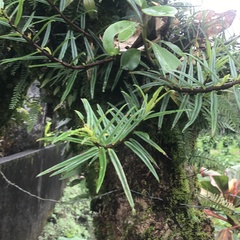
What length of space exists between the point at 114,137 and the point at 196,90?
16 cm

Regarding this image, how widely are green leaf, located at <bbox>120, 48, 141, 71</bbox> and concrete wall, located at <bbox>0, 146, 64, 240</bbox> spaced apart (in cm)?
99

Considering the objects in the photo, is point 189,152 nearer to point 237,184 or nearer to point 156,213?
point 156,213

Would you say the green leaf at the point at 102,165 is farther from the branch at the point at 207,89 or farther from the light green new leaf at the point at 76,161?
the branch at the point at 207,89

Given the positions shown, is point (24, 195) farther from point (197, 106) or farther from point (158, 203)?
point (197, 106)

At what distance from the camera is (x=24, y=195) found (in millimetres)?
1770

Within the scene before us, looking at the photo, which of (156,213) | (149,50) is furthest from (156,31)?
(156,213)

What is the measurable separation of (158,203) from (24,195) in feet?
4.75

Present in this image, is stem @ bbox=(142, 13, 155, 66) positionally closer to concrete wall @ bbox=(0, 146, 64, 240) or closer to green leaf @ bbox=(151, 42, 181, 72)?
green leaf @ bbox=(151, 42, 181, 72)

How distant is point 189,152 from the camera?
1.64 feet

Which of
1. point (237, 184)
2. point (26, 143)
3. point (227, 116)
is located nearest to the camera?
point (227, 116)

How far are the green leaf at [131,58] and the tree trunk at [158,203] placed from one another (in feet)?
0.48

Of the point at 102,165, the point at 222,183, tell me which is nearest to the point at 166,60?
the point at 102,165

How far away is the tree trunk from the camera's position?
19.7 inches

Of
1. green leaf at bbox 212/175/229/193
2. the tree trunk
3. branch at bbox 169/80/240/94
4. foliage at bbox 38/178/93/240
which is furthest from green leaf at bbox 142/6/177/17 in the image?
foliage at bbox 38/178/93/240
